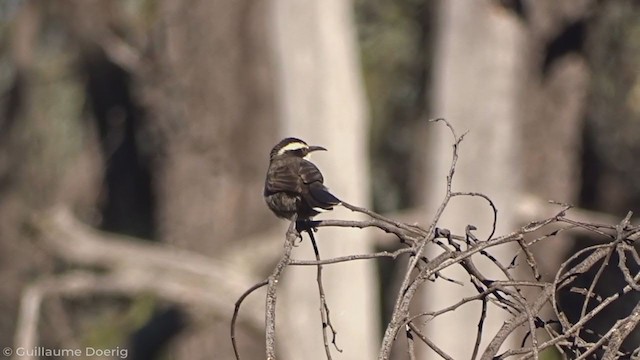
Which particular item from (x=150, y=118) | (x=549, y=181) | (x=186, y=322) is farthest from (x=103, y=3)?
(x=549, y=181)

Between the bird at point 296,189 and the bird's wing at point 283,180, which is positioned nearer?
the bird at point 296,189

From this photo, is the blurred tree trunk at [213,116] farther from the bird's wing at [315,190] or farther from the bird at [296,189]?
the bird's wing at [315,190]

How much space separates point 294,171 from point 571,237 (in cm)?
805

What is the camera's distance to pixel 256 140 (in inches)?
485

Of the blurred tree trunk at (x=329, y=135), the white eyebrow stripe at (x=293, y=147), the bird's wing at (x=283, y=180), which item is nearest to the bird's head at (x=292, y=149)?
the white eyebrow stripe at (x=293, y=147)

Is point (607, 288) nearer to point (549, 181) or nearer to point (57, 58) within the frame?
point (549, 181)

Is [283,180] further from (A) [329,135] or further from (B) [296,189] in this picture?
(A) [329,135]

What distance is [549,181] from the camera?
461 inches

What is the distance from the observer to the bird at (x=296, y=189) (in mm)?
3926

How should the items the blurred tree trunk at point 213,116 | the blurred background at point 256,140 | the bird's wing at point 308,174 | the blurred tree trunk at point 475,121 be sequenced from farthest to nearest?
the blurred tree trunk at point 213,116
the blurred background at point 256,140
the blurred tree trunk at point 475,121
the bird's wing at point 308,174

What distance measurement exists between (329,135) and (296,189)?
613cm

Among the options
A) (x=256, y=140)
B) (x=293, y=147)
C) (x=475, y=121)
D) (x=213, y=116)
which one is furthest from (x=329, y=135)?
(x=293, y=147)

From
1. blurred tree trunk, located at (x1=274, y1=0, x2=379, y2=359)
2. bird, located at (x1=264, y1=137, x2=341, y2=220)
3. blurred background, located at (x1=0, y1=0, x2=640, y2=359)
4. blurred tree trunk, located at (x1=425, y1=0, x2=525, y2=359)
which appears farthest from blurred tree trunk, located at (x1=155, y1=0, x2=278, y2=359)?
bird, located at (x1=264, y1=137, x2=341, y2=220)

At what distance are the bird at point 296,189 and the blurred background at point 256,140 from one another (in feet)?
16.8
